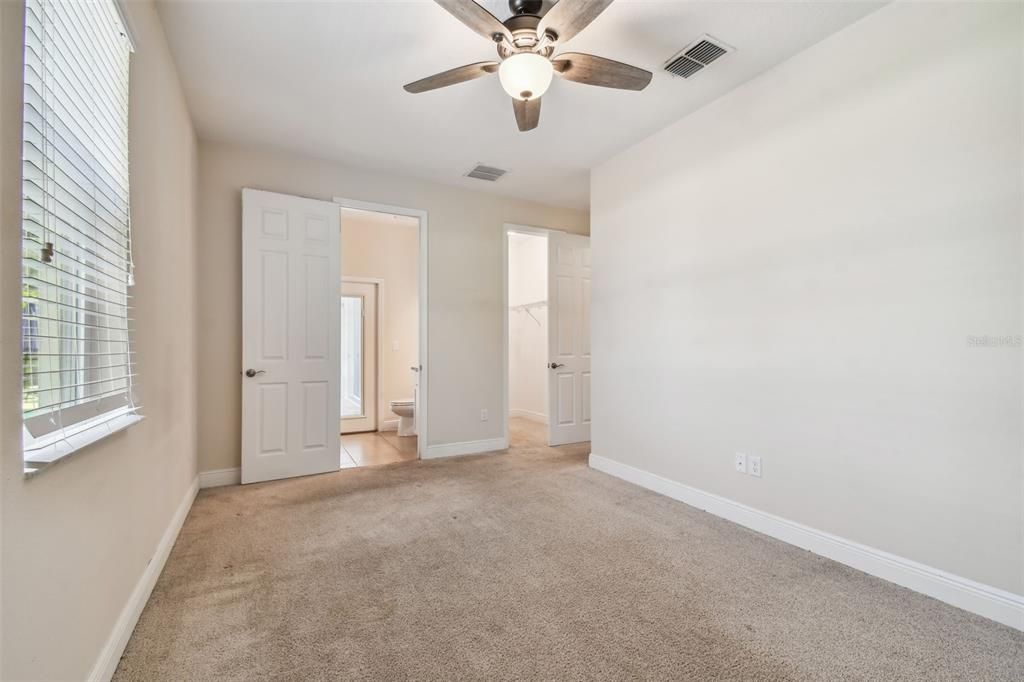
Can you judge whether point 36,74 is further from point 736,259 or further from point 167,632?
point 736,259

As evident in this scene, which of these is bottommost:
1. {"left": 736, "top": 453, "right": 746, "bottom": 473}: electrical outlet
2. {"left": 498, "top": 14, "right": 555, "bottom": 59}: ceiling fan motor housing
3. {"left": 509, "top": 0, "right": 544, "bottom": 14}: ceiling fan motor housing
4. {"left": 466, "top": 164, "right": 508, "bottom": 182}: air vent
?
{"left": 736, "top": 453, "right": 746, "bottom": 473}: electrical outlet

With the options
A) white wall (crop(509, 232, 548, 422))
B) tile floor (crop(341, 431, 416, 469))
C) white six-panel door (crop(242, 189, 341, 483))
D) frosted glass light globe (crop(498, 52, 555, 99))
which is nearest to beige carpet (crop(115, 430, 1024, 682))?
white six-panel door (crop(242, 189, 341, 483))

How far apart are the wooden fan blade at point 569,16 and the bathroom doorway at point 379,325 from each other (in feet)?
12.2

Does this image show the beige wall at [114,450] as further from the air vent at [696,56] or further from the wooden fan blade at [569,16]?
the air vent at [696,56]

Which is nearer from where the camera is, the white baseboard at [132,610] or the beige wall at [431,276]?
the white baseboard at [132,610]

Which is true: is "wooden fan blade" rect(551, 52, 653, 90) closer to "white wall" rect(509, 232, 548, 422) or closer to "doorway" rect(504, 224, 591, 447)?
"doorway" rect(504, 224, 591, 447)

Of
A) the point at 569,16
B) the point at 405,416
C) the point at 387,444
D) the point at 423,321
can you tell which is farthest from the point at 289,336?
the point at 569,16

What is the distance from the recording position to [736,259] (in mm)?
2789

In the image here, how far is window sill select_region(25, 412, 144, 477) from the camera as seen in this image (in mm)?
1020

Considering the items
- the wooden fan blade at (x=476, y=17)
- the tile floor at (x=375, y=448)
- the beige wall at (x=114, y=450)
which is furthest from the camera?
the tile floor at (x=375, y=448)

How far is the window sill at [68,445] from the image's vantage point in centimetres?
102

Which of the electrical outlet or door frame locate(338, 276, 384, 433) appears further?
door frame locate(338, 276, 384, 433)

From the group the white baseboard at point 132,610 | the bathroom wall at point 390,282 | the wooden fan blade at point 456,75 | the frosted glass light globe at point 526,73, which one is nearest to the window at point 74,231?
the white baseboard at point 132,610

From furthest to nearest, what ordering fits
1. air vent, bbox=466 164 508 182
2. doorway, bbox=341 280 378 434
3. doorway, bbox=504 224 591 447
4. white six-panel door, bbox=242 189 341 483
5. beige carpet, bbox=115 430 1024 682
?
doorway, bbox=341 280 378 434 → doorway, bbox=504 224 591 447 → air vent, bbox=466 164 508 182 → white six-panel door, bbox=242 189 341 483 → beige carpet, bbox=115 430 1024 682
